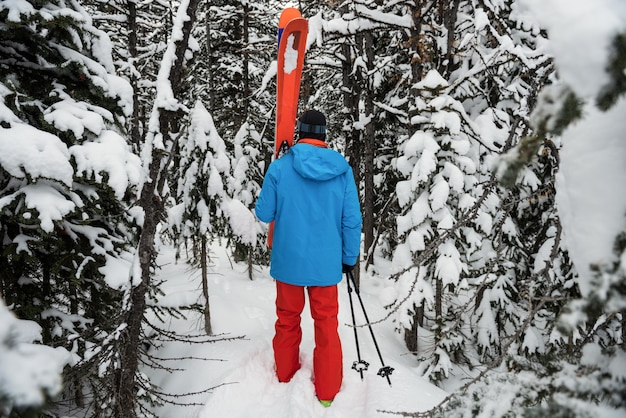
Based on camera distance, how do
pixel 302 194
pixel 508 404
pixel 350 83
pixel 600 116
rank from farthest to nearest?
pixel 350 83 < pixel 302 194 < pixel 508 404 < pixel 600 116

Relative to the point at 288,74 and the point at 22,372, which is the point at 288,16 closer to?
the point at 288,74

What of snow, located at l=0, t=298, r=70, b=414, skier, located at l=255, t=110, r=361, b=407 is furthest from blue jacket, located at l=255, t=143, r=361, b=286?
snow, located at l=0, t=298, r=70, b=414

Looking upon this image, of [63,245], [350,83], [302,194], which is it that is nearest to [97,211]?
[63,245]

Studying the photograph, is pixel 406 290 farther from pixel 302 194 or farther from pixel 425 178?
pixel 302 194

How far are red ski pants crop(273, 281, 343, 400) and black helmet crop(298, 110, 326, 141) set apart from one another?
5.40 feet

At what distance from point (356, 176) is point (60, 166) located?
7.98m

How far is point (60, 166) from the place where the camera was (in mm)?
3479

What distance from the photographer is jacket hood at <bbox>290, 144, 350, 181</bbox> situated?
139 inches

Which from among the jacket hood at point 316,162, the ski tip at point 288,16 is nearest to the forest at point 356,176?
the ski tip at point 288,16

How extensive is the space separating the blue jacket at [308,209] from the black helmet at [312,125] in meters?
0.18

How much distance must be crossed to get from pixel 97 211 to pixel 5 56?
7.24 ft

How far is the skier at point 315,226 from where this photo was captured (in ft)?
11.8

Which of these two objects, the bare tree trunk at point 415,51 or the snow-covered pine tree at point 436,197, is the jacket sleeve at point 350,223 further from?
the bare tree trunk at point 415,51

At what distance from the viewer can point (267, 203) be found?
12.1 ft
